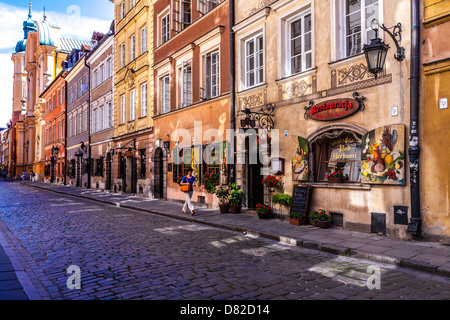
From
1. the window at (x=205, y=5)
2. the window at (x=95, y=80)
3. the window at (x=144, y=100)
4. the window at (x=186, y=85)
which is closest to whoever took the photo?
the window at (x=205, y=5)

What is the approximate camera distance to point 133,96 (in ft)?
79.4

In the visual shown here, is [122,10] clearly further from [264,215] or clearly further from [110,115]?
[264,215]

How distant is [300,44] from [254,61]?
234 centimetres

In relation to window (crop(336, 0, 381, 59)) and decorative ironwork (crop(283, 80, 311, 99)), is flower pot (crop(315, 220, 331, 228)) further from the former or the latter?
window (crop(336, 0, 381, 59))

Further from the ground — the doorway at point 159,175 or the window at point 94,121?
the window at point 94,121

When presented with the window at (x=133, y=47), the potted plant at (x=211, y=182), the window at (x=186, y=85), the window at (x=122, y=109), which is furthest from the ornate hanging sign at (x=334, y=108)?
the window at (x=122, y=109)

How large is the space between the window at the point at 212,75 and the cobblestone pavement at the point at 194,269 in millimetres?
7923

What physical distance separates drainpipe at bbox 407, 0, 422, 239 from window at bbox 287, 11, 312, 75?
3534 millimetres

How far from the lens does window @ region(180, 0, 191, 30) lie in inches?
726

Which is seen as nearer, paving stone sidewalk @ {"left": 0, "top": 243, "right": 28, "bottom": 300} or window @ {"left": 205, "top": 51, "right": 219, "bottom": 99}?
paving stone sidewalk @ {"left": 0, "top": 243, "right": 28, "bottom": 300}

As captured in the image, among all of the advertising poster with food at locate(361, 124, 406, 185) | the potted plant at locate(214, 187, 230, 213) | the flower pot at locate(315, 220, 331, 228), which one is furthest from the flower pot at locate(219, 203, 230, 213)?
the advertising poster with food at locate(361, 124, 406, 185)

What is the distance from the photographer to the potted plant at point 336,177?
995 centimetres

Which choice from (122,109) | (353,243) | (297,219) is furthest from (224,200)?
(122,109)

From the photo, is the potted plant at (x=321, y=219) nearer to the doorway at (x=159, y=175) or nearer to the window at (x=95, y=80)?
the doorway at (x=159, y=175)
